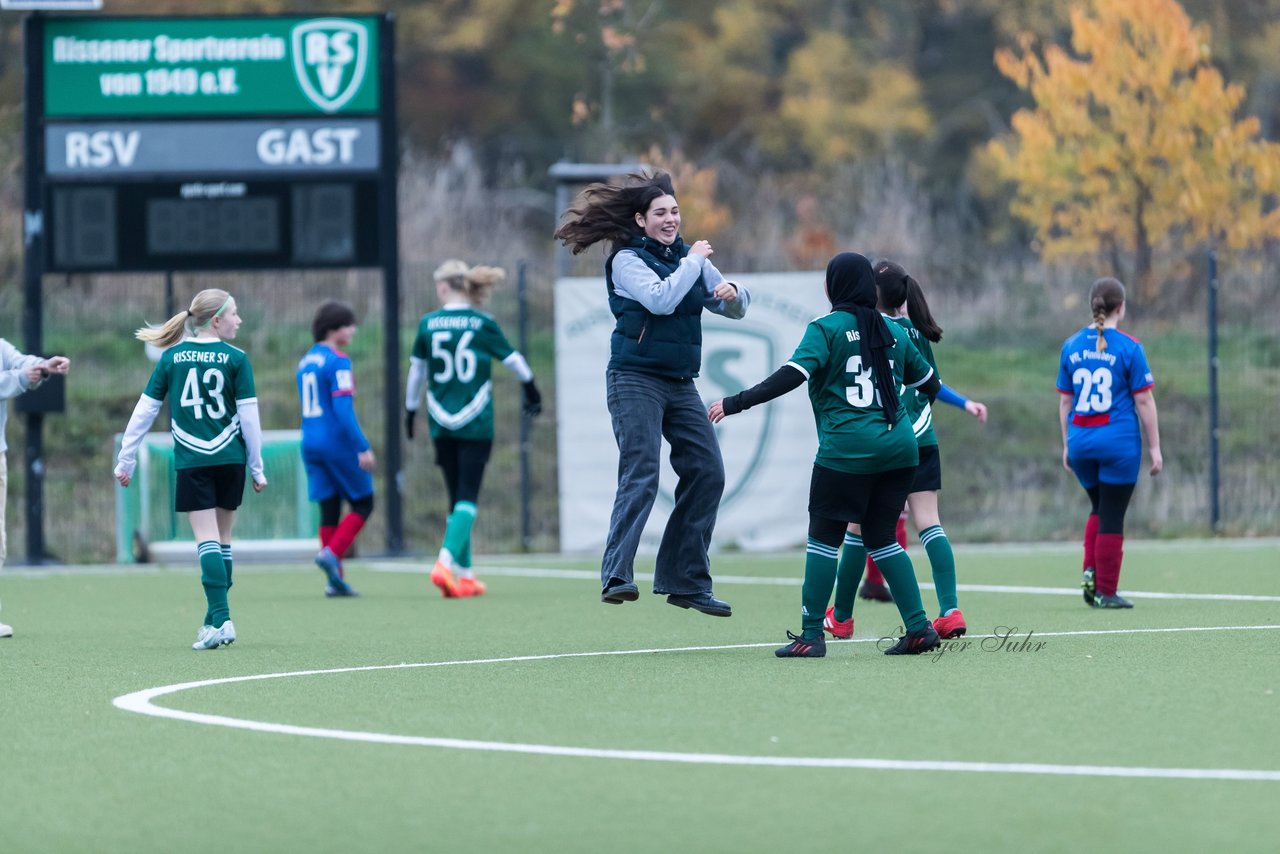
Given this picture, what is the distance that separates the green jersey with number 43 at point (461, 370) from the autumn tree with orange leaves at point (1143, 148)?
12.6 meters

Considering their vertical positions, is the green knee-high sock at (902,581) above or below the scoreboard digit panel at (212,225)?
below

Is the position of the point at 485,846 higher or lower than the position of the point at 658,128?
lower

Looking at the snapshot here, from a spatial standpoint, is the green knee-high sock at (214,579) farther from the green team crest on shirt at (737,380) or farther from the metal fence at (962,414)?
the metal fence at (962,414)

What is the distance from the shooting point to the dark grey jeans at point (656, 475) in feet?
29.7

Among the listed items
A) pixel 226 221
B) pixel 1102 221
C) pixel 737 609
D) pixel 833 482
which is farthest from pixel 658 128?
pixel 833 482

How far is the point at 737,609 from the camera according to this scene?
11.4 m

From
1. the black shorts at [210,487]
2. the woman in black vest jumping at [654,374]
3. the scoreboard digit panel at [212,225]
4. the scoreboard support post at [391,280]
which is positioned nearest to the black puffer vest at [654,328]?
the woman in black vest jumping at [654,374]

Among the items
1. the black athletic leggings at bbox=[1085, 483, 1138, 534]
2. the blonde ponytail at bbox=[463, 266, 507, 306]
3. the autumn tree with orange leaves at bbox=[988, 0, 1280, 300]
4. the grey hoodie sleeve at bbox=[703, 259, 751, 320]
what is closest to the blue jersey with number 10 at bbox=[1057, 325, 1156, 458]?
the black athletic leggings at bbox=[1085, 483, 1138, 534]

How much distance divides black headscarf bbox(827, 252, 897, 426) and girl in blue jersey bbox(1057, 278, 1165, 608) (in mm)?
2655


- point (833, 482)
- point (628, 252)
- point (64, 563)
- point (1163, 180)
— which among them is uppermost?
point (1163, 180)

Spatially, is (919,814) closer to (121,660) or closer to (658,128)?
(121,660)

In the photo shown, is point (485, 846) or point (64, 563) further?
point (64, 563)

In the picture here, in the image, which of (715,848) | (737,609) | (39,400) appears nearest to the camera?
(715,848)

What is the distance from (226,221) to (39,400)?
1893 millimetres
